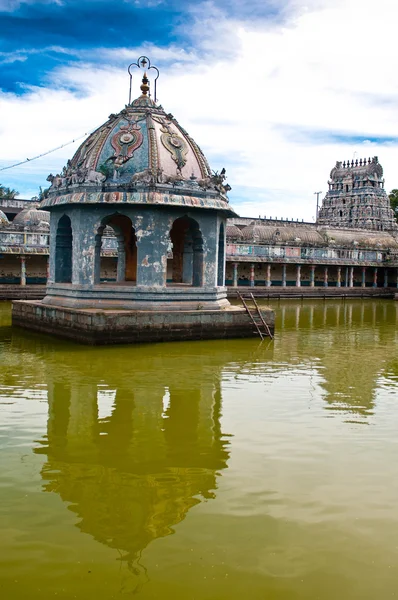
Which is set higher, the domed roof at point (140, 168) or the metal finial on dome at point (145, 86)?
the metal finial on dome at point (145, 86)

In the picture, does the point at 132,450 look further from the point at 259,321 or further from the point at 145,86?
the point at 145,86

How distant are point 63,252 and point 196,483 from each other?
51.3 ft

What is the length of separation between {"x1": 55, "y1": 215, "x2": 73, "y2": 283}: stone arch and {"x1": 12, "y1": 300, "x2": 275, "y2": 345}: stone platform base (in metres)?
1.58

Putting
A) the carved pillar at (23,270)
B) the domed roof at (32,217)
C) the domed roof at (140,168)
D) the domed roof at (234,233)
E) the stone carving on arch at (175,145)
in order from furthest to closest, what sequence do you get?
1. the domed roof at (234,233)
2. the domed roof at (32,217)
3. the carved pillar at (23,270)
4. the stone carving on arch at (175,145)
5. the domed roof at (140,168)

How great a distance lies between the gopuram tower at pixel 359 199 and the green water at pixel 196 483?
5771 cm

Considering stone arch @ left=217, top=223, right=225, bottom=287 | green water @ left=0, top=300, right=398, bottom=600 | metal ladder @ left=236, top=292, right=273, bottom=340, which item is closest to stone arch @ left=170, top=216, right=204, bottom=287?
stone arch @ left=217, top=223, right=225, bottom=287

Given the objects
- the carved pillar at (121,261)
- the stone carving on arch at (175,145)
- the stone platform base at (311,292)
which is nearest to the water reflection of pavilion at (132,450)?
the stone carving on arch at (175,145)

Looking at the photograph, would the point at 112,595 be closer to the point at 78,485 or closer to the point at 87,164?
the point at 78,485

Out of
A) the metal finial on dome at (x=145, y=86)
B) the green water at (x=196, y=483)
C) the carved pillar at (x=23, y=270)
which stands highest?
the metal finial on dome at (x=145, y=86)

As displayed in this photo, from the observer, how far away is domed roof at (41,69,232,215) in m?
19.2

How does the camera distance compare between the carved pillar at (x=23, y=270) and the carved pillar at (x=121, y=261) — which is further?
the carved pillar at (x=23, y=270)

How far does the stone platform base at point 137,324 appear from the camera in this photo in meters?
17.2

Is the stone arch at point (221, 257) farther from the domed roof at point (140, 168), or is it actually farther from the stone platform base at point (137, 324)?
the stone platform base at point (137, 324)

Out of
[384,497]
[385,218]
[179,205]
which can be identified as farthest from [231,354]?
[385,218]
